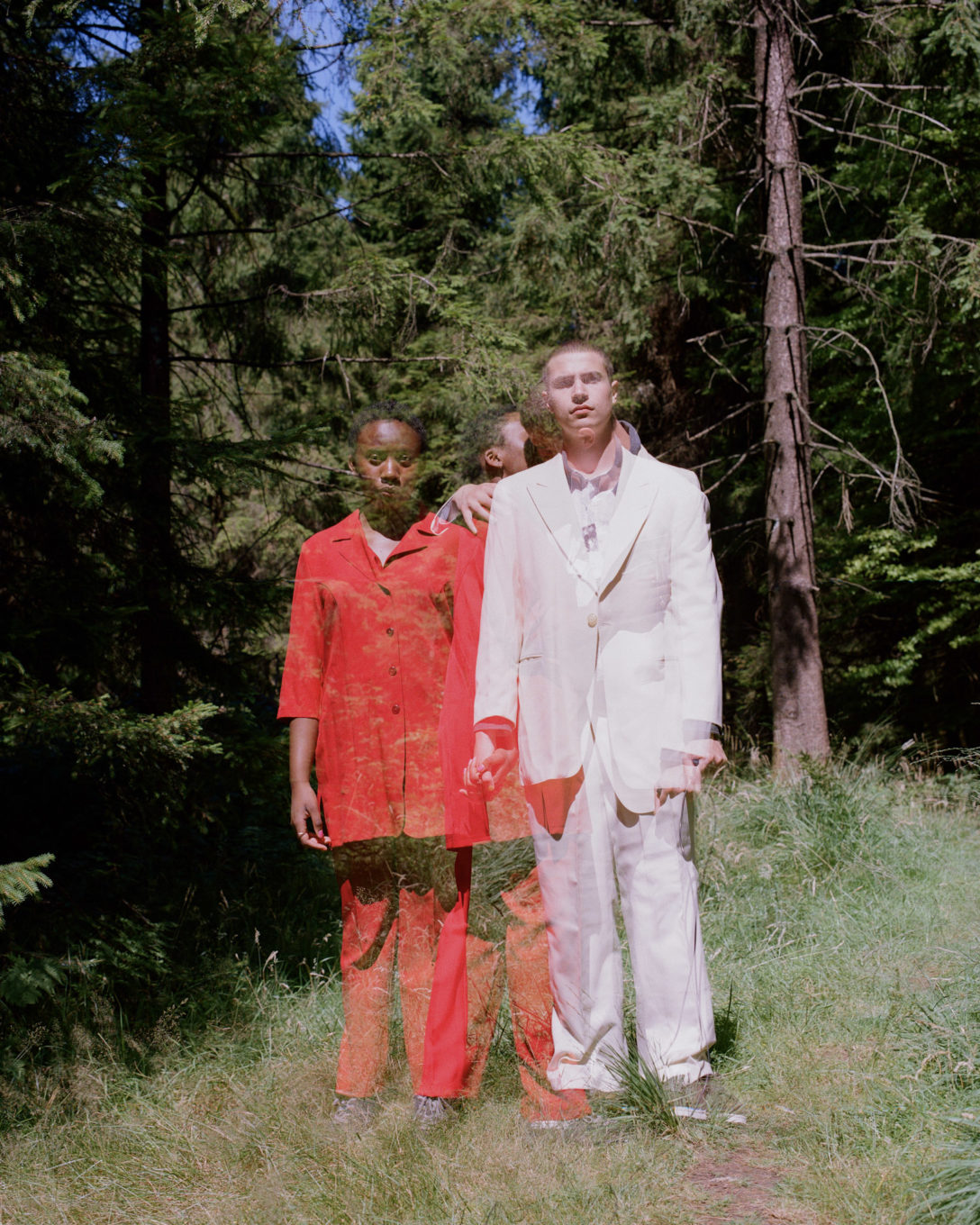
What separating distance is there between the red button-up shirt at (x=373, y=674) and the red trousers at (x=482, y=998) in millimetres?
282

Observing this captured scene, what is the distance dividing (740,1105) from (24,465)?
3281mm

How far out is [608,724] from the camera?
105 inches

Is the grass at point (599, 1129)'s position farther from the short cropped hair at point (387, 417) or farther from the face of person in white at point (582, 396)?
the short cropped hair at point (387, 417)

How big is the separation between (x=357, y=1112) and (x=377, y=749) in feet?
3.33

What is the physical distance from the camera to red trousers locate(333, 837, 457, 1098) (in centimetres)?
291

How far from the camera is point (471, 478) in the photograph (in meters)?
3.37

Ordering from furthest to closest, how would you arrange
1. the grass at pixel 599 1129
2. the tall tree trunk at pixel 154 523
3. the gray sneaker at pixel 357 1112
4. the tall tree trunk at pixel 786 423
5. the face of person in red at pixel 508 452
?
the tall tree trunk at pixel 786 423 < the tall tree trunk at pixel 154 523 < the face of person in red at pixel 508 452 < the gray sneaker at pixel 357 1112 < the grass at pixel 599 1129

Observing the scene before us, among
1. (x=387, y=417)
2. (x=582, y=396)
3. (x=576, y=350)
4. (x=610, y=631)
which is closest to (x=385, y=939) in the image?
(x=610, y=631)

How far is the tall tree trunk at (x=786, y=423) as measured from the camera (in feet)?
25.7

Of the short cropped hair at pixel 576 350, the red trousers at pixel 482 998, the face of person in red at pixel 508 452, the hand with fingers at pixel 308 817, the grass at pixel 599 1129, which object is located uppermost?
the short cropped hair at pixel 576 350

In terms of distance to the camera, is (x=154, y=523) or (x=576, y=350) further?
(x=154, y=523)

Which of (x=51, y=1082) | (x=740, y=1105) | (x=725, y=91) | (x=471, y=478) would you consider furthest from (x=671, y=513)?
(x=725, y=91)

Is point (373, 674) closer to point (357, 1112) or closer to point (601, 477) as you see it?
point (601, 477)

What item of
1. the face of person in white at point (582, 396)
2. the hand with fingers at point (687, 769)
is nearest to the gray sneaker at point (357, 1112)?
the hand with fingers at point (687, 769)
